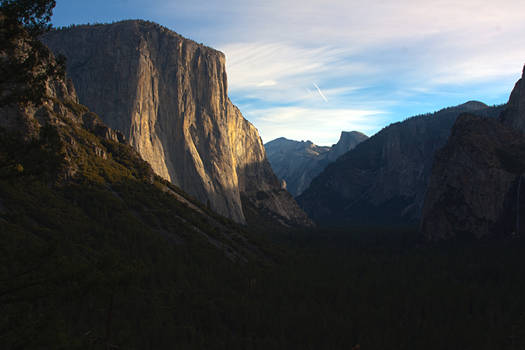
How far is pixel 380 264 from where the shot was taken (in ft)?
359

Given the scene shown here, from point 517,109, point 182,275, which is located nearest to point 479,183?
point 517,109

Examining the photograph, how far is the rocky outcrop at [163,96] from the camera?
367 ft

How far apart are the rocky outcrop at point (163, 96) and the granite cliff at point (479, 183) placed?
7841 centimetres

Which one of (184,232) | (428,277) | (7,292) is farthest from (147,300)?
(428,277)

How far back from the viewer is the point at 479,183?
141m

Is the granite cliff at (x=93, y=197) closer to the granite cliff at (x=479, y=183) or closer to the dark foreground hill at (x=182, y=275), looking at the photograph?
the dark foreground hill at (x=182, y=275)

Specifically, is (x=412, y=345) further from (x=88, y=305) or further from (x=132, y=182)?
(x=132, y=182)

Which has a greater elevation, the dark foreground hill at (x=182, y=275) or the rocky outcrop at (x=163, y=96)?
the rocky outcrop at (x=163, y=96)

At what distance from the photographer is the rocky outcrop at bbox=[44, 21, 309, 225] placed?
11194cm

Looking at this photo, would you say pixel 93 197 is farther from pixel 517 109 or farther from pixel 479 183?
pixel 517 109

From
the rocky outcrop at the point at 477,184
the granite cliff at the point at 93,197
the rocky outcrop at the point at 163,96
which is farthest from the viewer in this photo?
the rocky outcrop at the point at 477,184

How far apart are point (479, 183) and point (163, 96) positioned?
113396 millimetres

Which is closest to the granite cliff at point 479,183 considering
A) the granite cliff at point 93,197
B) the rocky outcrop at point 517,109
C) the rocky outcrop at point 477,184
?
the rocky outcrop at point 477,184

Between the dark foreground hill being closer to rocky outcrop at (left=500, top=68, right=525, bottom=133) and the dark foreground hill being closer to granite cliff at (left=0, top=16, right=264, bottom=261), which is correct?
granite cliff at (left=0, top=16, right=264, bottom=261)
